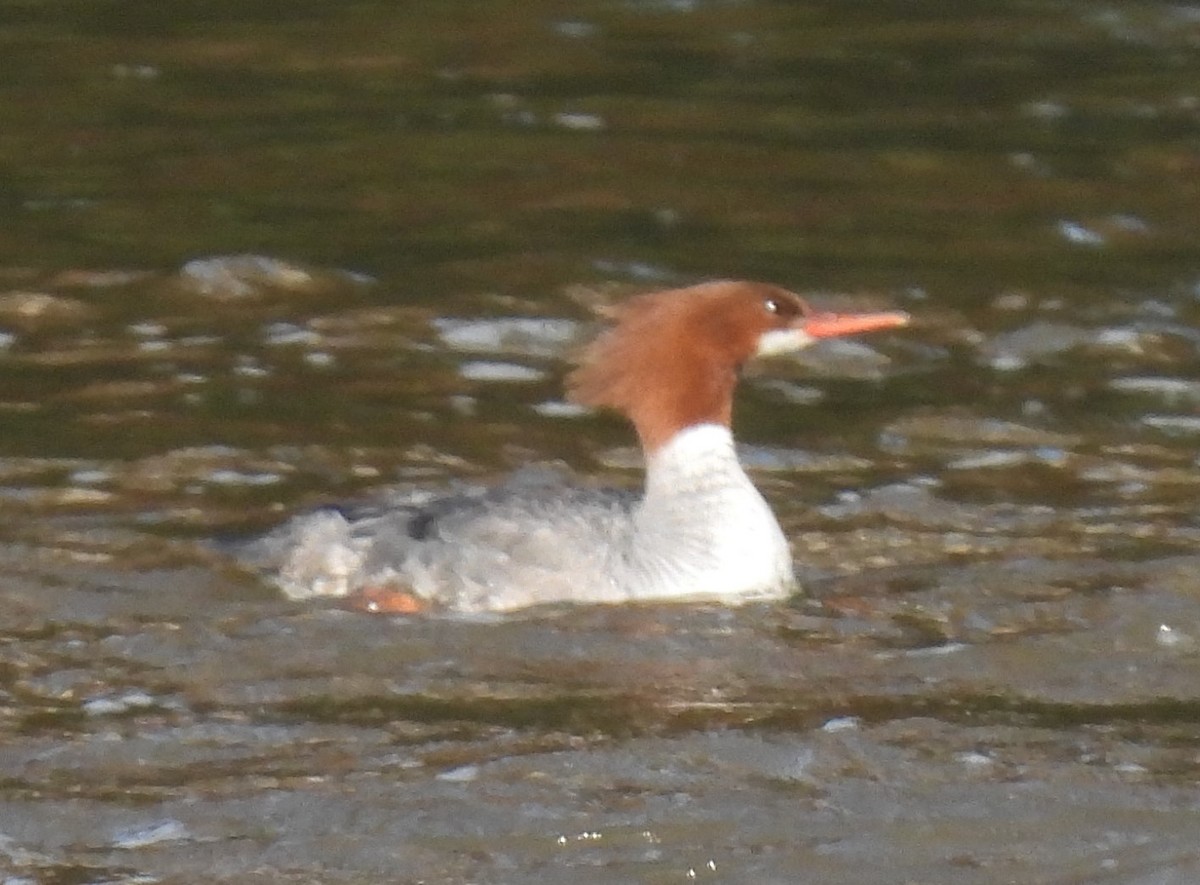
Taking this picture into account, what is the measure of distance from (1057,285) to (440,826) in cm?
Result: 613

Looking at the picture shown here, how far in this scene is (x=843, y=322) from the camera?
9.20m

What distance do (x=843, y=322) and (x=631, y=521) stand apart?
100 centimetres

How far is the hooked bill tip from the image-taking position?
913 cm

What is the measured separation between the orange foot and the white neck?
0.69 m

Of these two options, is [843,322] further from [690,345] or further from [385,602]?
[385,602]

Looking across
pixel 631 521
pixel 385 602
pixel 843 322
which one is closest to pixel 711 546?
pixel 631 521

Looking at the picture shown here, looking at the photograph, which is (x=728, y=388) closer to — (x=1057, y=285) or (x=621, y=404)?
(x=621, y=404)

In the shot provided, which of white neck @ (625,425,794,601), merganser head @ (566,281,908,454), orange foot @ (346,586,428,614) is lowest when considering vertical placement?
orange foot @ (346,586,428,614)

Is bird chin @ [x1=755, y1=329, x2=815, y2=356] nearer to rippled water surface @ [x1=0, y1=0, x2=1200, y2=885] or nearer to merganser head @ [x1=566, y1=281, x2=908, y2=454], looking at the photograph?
merganser head @ [x1=566, y1=281, x2=908, y2=454]

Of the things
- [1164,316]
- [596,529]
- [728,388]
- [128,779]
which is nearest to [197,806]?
[128,779]

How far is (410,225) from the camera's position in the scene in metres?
13.2

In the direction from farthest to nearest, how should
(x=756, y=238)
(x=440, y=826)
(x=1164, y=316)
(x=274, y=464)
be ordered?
(x=756, y=238) → (x=1164, y=316) → (x=274, y=464) → (x=440, y=826)

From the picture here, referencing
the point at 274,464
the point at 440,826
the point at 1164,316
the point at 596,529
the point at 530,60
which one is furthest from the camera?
the point at 530,60

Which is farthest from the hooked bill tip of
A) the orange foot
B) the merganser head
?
the orange foot
